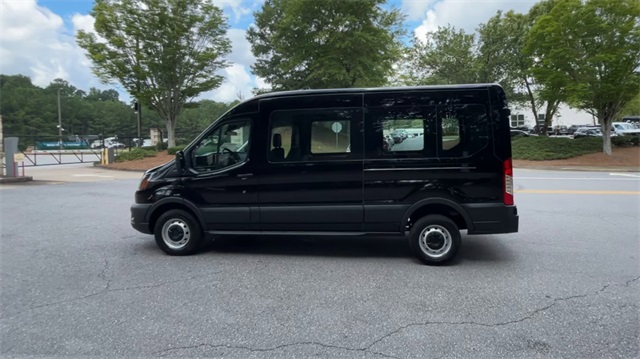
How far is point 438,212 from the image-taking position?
5148mm

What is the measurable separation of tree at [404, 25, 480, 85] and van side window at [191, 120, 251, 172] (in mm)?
27251

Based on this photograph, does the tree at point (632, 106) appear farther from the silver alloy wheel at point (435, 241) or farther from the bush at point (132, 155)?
the bush at point (132, 155)

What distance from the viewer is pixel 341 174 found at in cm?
518

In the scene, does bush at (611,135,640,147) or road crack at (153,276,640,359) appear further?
bush at (611,135,640,147)

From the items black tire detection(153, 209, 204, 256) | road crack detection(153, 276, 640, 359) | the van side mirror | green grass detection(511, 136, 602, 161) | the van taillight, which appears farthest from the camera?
green grass detection(511, 136, 602, 161)

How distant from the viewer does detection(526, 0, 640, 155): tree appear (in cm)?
1956

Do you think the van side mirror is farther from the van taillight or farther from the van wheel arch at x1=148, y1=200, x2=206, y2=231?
the van taillight

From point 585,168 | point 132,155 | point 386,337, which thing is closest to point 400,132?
point 386,337

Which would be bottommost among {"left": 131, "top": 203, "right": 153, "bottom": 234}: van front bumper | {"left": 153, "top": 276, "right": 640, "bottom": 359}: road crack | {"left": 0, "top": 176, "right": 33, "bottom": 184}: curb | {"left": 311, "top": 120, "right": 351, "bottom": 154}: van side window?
{"left": 153, "top": 276, "right": 640, "bottom": 359}: road crack

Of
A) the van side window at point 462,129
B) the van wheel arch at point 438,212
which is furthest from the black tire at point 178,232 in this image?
the van side window at point 462,129

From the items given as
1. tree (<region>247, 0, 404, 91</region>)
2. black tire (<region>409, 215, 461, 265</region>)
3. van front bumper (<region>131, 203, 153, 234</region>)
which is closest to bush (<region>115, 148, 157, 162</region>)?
tree (<region>247, 0, 404, 91</region>)

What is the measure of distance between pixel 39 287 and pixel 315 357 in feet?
11.3

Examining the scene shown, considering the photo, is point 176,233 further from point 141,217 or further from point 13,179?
point 13,179

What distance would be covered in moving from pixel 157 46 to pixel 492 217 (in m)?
22.2
